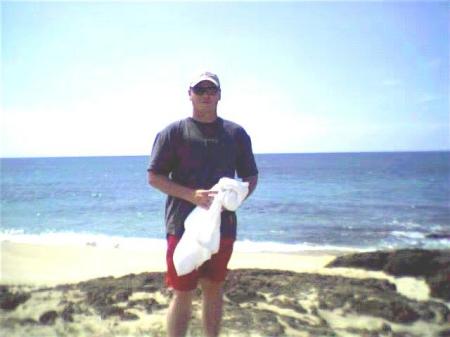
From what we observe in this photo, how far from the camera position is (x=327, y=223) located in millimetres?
18188

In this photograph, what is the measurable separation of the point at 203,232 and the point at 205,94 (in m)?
0.94

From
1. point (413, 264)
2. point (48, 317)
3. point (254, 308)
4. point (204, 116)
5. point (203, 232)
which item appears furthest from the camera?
point (413, 264)

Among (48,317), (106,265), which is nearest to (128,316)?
(48,317)

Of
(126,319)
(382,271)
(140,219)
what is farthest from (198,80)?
(140,219)

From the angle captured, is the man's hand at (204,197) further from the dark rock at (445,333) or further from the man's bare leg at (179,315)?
the dark rock at (445,333)

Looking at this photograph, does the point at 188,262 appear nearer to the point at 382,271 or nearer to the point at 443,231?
the point at 382,271

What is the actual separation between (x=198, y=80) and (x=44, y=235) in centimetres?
1539

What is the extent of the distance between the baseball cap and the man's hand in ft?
2.48

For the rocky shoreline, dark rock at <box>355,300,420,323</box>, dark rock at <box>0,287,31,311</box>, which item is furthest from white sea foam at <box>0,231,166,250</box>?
dark rock at <box>355,300,420,323</box>

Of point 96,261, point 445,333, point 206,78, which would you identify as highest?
point 206,78

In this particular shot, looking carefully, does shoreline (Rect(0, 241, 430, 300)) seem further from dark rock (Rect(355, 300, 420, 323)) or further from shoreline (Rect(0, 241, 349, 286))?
dark rock (Rect(355, 300, 420, 323))

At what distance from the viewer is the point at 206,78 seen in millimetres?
2756

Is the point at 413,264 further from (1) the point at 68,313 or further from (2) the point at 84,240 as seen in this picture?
(2) the point at 84,240

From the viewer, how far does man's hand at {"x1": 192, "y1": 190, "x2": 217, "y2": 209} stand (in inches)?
101
